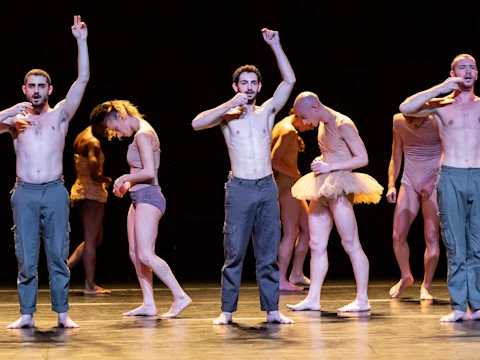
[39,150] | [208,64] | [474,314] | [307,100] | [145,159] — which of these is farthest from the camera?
[208,64]

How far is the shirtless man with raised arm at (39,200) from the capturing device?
5434 mm

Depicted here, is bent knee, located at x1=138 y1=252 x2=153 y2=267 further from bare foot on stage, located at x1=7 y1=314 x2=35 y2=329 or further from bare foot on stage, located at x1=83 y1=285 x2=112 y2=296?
bare foot on stage, located at x1=83 y1=285 x2=112 y2=296

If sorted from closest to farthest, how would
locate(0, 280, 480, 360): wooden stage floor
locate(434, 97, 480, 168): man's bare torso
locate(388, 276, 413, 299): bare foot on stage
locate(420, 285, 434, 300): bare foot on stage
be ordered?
locate(0, 280, 480, 360): wooden stage floor
locate(434, 97, 480, 168): man's bare torso
locate(420, 285, 434, 300): bare foot on stage
locate(388, 276, 413, 299): bare foot on stage

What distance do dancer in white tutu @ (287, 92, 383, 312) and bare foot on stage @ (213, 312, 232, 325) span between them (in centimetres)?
71

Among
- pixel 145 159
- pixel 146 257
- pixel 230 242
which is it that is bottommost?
pixel 146 257

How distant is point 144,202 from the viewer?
5.88 meters

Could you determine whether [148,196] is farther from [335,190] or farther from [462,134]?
[462,134]

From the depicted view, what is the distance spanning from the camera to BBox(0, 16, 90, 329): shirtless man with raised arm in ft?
17.8

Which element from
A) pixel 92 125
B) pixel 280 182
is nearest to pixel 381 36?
pixel 280 182

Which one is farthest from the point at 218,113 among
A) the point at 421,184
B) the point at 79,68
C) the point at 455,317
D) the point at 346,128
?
the point at 421,184

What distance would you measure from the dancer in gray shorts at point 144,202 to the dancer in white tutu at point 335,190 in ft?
2.74

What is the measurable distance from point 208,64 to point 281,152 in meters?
2.28

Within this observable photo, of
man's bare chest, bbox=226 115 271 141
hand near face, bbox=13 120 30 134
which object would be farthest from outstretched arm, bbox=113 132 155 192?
hand near face, bbox=13 120 30 134

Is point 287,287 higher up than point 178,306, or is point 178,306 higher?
point 178,306
